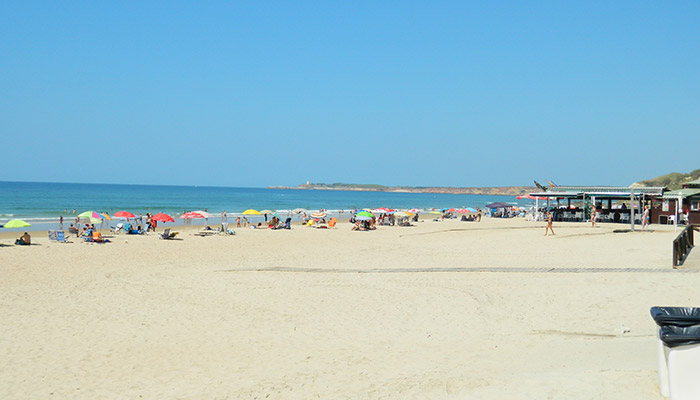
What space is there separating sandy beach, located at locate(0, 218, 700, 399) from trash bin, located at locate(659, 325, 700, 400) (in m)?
0.33

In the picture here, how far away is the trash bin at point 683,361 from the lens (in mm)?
4133

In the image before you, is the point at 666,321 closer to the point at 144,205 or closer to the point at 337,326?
the point at 337,326

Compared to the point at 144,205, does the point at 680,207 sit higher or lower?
higher

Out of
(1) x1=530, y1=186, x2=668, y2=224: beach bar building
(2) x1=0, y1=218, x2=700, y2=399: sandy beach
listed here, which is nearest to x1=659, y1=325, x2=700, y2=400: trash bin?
(2) x1=0, y1=218, x2=700, y2=399: sandy beach

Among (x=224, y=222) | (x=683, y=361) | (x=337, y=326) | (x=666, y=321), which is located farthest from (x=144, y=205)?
(x=683, y=361)

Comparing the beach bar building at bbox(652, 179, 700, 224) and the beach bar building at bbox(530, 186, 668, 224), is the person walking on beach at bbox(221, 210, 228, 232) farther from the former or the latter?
the beach bar building at bbox(652, 179, 700, 224)

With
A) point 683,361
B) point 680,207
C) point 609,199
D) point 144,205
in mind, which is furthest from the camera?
point 144,205

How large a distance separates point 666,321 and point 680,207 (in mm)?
28350

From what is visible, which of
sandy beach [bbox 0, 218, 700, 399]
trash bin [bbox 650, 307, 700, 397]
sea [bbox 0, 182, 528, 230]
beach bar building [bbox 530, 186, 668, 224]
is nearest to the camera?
trash bin [bbox 650, 307, 700, 397]

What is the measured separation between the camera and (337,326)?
8.59 m

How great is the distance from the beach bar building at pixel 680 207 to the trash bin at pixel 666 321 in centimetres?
2514

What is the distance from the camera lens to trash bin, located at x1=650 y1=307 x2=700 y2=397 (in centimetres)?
424

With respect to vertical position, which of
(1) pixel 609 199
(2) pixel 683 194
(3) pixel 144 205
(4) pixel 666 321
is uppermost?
(2) pixel 683 194

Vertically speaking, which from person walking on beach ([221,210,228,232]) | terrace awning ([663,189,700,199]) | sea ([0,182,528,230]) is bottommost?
sea ([0,182,528,230])
